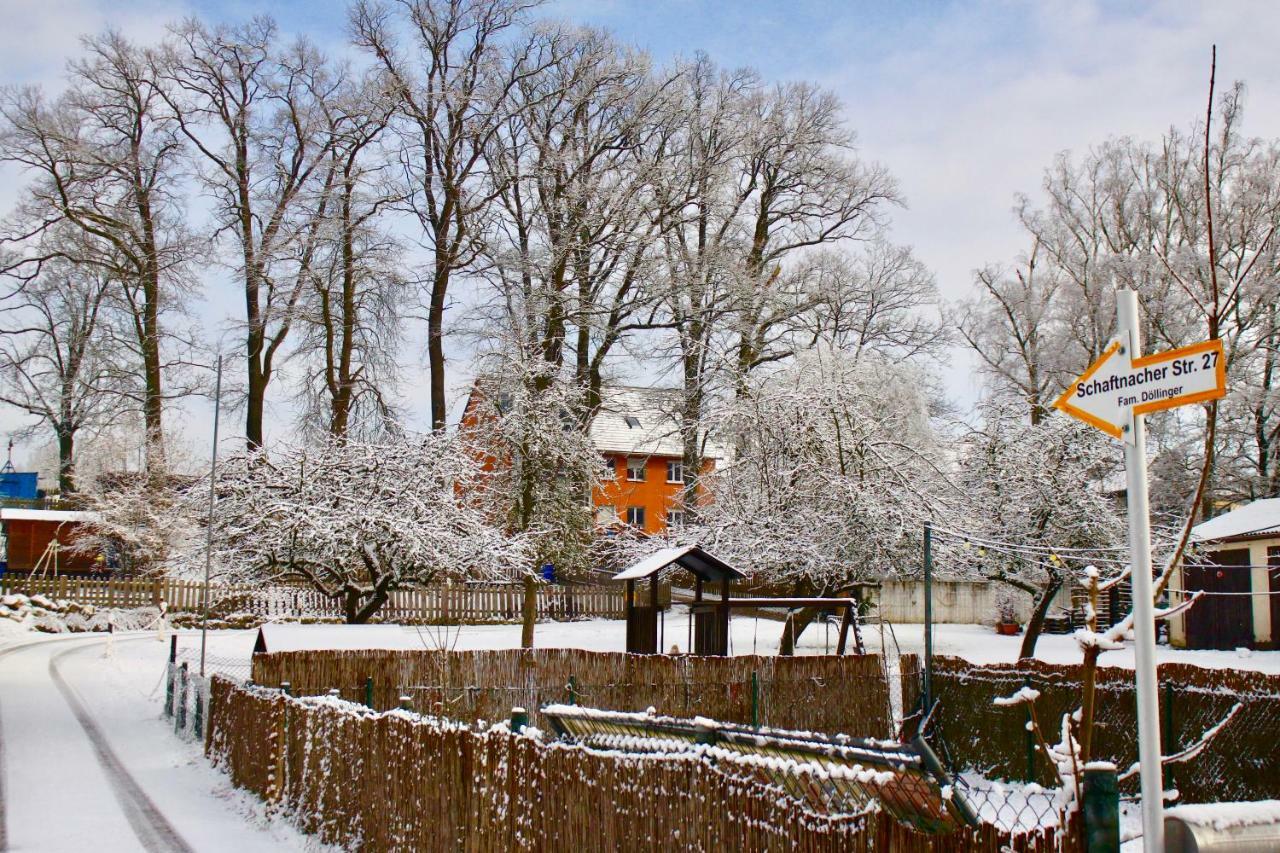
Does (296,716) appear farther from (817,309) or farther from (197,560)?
(817,309)

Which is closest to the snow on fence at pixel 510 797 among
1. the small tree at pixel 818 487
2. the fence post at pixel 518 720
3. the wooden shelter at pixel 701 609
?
the fence post at pixel 518 720

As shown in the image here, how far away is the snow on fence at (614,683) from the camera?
13789 millimetres

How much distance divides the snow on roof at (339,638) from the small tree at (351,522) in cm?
233

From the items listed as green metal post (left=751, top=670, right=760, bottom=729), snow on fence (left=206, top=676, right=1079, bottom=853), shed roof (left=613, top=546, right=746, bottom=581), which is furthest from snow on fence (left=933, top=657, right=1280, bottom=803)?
snow on fence (left=206, top=676, right=1079, bottom=853)

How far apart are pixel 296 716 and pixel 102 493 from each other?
30087 mm

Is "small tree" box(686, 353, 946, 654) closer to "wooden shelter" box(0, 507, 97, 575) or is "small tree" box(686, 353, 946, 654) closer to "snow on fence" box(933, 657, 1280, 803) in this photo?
"snow on fence" box(933, 657, 1280, 803)

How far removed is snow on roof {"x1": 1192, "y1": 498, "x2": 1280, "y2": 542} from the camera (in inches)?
901

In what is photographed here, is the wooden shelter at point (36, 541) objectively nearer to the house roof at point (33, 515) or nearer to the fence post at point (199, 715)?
the house roof at point (33, 515)

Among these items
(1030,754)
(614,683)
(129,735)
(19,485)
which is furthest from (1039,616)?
(19,485)

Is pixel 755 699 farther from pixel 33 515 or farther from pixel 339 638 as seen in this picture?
pixel 33 515

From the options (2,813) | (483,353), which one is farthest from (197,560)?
(2,813)

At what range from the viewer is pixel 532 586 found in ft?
71.9

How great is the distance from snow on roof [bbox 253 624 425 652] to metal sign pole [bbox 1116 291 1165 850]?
59.2 feet

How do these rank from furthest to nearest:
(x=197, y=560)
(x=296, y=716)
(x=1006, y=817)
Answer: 1. (x=197, y=560)
2. (x=1006, y=817)
3. (x=296, y=716)
